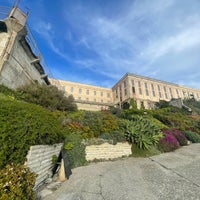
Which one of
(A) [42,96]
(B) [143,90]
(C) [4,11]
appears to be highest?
(B) [143,90]

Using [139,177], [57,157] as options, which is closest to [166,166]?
[139,177]

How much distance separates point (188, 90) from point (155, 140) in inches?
1900

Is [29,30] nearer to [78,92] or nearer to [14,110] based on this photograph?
[14,110]

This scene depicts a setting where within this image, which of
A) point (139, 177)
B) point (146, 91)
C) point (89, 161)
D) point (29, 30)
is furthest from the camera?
point (146, 91)

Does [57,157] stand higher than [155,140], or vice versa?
[155,140]

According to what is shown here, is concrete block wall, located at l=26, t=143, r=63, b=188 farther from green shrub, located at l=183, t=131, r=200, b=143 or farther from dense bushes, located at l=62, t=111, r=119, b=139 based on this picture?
green shrub, located at l=183, t=131, r=200, b=143

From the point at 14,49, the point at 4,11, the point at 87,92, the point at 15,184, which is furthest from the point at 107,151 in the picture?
the point at 87,92

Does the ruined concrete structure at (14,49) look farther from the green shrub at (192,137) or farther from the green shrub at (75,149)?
the green shrub at (192,137)

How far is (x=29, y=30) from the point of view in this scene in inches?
471

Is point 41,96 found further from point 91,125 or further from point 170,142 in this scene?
point 170,142

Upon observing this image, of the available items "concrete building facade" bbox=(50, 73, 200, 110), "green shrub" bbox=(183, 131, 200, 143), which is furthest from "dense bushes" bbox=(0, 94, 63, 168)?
"concrete building facade" bbox=(50, 73, 200, 110)

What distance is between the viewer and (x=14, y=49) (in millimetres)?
10383

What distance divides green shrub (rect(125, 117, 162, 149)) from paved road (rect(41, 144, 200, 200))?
2252 millimetres

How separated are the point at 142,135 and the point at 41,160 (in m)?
6.48
